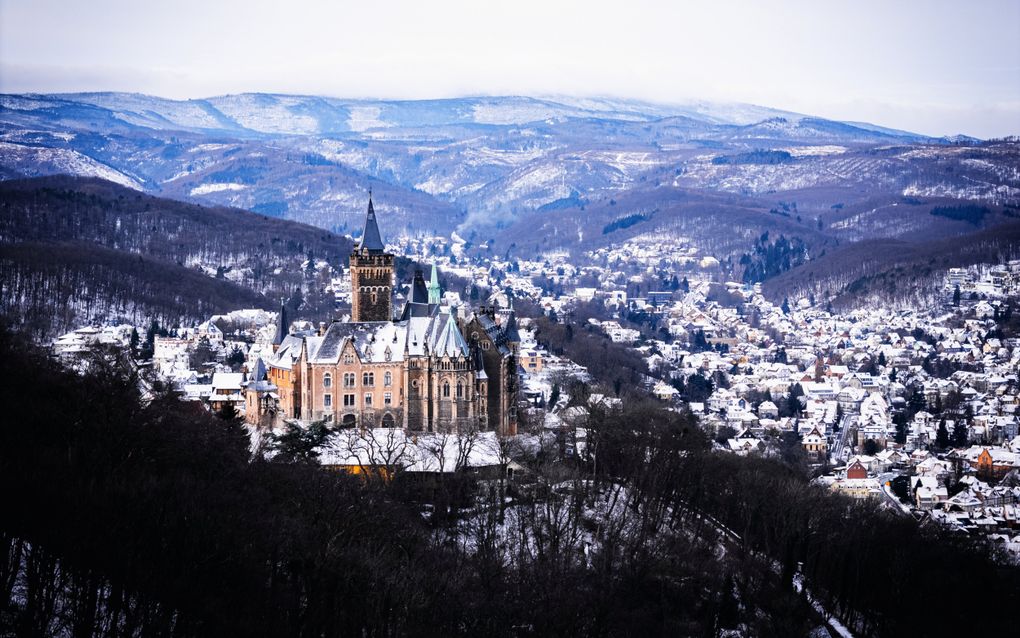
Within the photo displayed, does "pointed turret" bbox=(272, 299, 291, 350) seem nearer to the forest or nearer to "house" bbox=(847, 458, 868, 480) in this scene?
the forest

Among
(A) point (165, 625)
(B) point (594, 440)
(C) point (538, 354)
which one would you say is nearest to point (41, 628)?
(A) point (165, 625)

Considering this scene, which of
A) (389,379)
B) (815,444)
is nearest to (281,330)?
(389,379)

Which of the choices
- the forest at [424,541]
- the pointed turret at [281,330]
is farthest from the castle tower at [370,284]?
the forest at [424,541]

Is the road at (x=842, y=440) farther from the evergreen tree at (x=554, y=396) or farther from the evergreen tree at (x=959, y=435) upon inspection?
the evergreen tree at (x=554, y=396)

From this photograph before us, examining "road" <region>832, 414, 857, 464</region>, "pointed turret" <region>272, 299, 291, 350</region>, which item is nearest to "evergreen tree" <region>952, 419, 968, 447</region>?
"road" <region>832, 414, 857, 464</region>

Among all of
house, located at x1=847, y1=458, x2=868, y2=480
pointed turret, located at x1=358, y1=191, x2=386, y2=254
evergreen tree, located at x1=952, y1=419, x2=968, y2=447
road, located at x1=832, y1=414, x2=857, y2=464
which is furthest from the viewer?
evergreen tree, located at x1=952, y1=419, x2=968, y2=447

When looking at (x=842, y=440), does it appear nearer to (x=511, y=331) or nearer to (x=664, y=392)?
(x=664, y=392)
